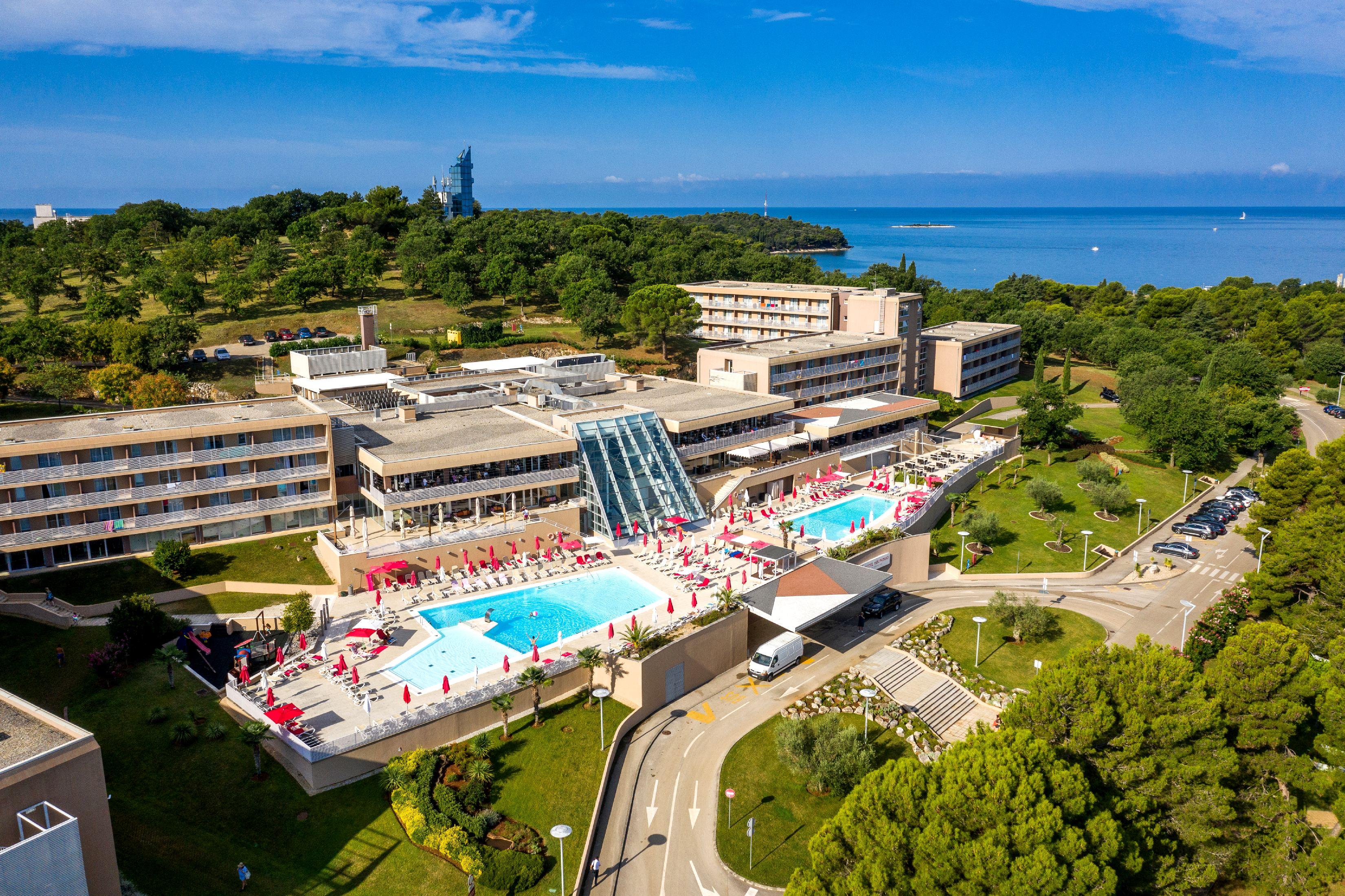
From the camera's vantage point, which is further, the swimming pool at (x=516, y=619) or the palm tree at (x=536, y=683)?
the swimming pool at (x=516, y=619)

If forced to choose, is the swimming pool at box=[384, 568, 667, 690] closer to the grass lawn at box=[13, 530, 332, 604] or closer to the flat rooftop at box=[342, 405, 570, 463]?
the grass lawn at box=[13, 530, 332, 604]

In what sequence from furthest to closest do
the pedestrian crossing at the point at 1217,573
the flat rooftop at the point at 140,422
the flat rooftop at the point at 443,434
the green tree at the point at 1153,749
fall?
the pedestrian crossing at the point at 1217,573 < the flat rooftop at the point at 443,434 < the flat rooftop at the point at 140,422 < the green tree at the point at 1153,749

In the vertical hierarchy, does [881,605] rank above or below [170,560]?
below

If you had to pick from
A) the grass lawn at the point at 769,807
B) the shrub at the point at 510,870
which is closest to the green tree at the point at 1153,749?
the grass lawn at the point at 769,807

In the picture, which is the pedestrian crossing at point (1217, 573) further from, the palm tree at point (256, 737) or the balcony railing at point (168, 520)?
the balcony railing at point (168, 520)

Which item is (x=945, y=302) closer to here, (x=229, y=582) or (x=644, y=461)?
(x=644, y=461)

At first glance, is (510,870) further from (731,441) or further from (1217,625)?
(731,441)

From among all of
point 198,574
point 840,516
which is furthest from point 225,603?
point 840,516
